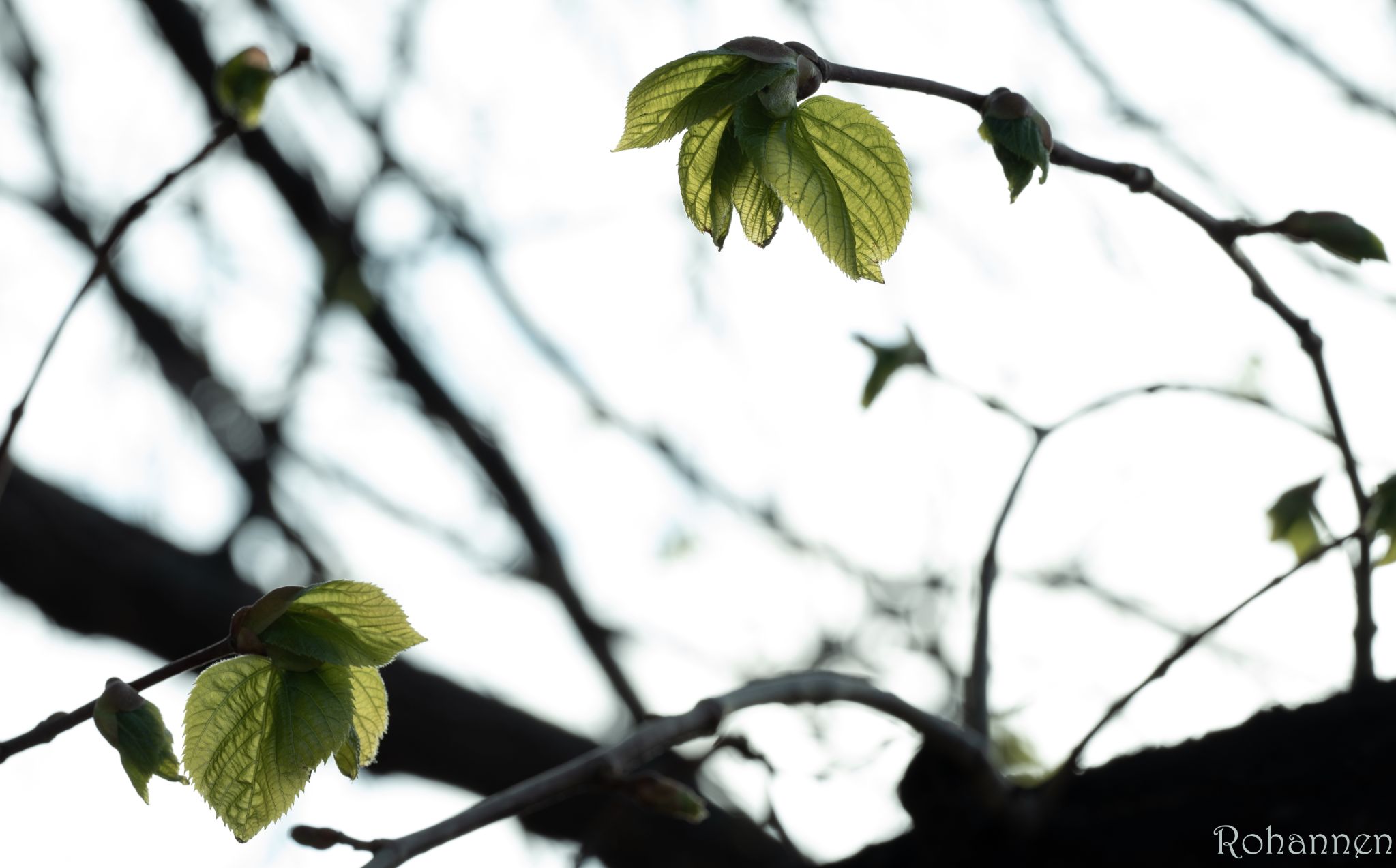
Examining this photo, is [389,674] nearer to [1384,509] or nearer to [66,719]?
[66,719]

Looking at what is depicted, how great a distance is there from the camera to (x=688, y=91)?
0.52 meters

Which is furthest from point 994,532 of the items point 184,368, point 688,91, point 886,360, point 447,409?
point 184,368

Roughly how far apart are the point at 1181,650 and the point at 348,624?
52 cm

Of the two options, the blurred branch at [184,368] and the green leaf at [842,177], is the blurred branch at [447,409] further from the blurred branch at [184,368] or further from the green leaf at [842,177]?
the green leaf at [842,177]

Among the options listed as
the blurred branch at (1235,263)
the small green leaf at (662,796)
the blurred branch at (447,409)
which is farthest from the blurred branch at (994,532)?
the blurred branch at (447,409)

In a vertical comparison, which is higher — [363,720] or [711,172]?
[711,172]

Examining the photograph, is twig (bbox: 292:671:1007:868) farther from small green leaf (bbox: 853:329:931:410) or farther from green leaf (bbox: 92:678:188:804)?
small green leaf (bbox: 853:329:931:410)

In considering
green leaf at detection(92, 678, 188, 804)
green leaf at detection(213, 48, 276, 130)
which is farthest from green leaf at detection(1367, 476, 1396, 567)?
green leaf at detection(213, 48, 276, 130)

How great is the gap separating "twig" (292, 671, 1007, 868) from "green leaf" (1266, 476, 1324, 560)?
339 millimetres

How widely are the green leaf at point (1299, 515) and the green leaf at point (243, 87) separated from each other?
905 millimetres

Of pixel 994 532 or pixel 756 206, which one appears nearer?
pixel 756 206

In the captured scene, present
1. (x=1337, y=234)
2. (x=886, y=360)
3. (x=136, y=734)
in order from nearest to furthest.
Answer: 1. (x=136, y=734)
2. (x=1337, y=234)
3. (x=886, y=360)

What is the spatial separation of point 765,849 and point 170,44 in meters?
1.36

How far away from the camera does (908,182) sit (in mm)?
544
